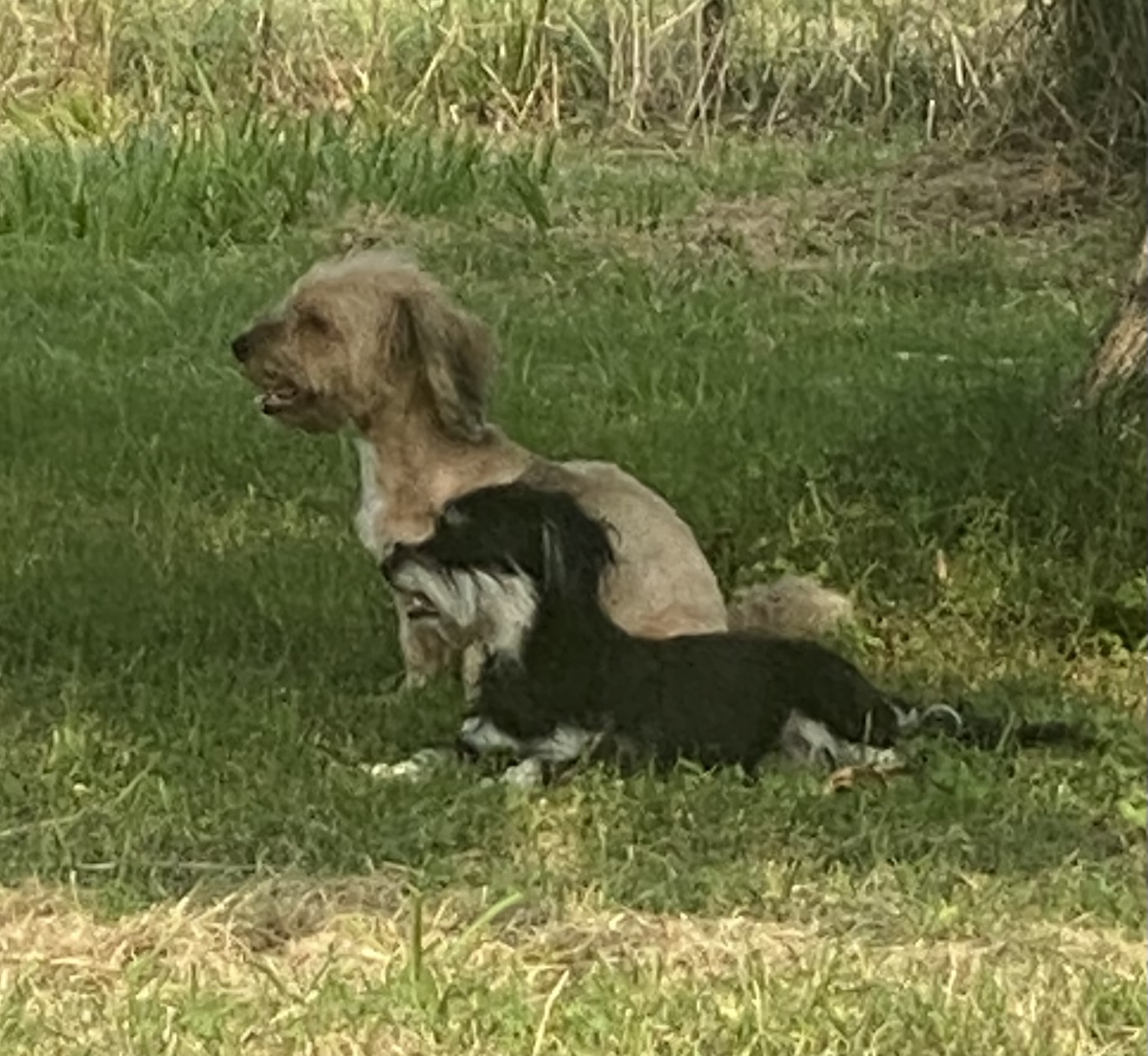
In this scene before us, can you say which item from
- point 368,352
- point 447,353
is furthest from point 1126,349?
point 368,352

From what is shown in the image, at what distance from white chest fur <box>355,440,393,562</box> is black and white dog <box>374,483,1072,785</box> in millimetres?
587

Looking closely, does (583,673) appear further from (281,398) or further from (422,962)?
(422,962)

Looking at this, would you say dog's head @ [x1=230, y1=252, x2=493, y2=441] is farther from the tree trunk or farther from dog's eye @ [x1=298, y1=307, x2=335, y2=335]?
the tree trunk

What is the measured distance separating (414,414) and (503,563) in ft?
2.74

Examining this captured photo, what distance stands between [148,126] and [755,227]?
354 centimetres

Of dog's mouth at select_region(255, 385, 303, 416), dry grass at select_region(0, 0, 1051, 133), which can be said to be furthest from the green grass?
dry grass at select_region(0, 0, 1051, 133)

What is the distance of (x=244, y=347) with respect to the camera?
7023 millimetres

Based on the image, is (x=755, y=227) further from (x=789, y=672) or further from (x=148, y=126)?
(x=789, y=672)

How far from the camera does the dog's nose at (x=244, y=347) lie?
23.0 feet

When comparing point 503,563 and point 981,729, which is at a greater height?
point 503,563

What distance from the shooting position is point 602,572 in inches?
256

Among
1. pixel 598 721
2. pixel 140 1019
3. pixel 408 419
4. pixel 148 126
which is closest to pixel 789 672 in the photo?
pixel 598 721

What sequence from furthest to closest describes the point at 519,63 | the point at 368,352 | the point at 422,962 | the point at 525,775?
1. the point at 519,63
2. the point at 368,352
3. the point at 525,775
4. the point at 422,962

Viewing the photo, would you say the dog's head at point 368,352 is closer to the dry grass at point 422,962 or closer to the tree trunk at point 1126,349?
the dry grass at point 422,962
